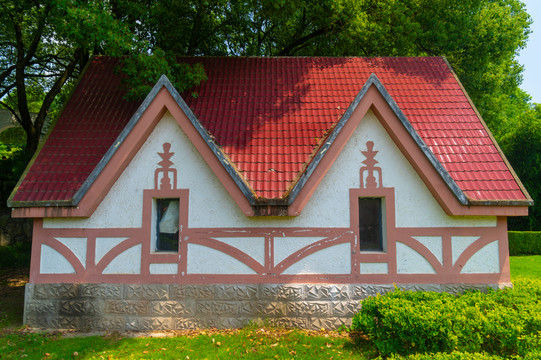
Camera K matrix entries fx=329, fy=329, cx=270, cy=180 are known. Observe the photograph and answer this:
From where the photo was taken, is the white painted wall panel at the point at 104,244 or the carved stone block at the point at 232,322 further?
the white painted wall panel at the point at 104,244

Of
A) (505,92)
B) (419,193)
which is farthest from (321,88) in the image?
(505,92)

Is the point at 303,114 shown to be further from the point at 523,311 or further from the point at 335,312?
the point at 523,311

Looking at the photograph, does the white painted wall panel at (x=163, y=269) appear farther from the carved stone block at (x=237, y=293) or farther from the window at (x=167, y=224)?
the carved stone block at (x=237, y=293)

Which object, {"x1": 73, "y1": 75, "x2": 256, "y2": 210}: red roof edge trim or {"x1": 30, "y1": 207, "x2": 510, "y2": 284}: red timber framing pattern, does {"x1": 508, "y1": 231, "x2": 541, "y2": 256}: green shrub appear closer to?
{"x1": 30, "y1": 207, "x2": 510, "y2": 284}: red timber framing pattern

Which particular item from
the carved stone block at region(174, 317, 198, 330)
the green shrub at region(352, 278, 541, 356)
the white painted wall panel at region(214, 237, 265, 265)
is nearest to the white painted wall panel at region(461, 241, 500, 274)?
the green shrub at region(352, 278, 541, 356)

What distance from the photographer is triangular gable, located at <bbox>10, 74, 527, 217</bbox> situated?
22.5 feet

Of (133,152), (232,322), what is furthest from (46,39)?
(232,322)

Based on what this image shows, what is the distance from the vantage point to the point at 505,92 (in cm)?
2072

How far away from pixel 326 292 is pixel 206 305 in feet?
8.49

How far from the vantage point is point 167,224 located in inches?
295

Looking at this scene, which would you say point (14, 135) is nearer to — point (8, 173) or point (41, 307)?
point (8, 173)

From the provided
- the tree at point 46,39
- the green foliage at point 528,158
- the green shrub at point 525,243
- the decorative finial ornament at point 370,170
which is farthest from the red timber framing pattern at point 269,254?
the green foliage at point 528,158

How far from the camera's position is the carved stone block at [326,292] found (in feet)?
23.2

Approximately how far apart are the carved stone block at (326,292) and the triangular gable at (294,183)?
1716 mm
